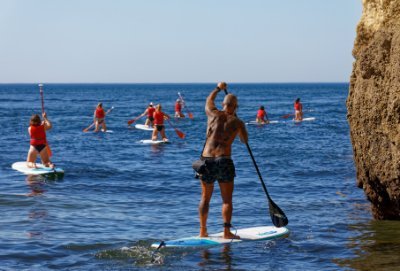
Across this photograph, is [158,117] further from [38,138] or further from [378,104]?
[378,104]

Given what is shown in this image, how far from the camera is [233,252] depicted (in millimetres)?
9750

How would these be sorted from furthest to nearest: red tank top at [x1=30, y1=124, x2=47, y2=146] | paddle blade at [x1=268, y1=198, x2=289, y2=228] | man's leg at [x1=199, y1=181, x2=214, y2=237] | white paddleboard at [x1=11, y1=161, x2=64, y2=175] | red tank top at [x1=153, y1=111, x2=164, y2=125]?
red tank top at [x1=153, y1=111, x2=164, y2=125] → white paddleboard at [x1=11, y1=161, x2=64, y2=175] → red tank top at [x1=30, y1=124, x2=47, y2=146] → paddle blade at [x1=268, y1=198, x2=289, y2=228] → man's leg at [x1=199, y1=181, x2=214, y2=237]

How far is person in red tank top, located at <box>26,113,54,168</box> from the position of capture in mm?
17109

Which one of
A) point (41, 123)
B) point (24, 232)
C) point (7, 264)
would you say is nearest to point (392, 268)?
point (7, 264)

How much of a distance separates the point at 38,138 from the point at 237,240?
862 centimetres

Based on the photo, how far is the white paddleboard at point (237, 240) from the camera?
9.67 meters

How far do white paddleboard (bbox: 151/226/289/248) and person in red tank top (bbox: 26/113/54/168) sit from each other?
26.4 feet

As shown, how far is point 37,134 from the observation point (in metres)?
17.2

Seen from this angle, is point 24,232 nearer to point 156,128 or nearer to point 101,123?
point 156,128

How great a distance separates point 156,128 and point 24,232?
17.8 m

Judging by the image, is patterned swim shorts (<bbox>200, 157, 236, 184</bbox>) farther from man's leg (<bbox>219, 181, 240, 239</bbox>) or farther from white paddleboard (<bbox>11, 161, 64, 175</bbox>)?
white paddleboard (<bbox>11, 161, 64, 175</bbox>)

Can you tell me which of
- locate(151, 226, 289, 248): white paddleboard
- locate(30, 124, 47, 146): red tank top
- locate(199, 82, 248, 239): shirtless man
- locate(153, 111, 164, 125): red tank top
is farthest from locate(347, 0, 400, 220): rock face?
locate(153, 111, 164, 125): red tank top

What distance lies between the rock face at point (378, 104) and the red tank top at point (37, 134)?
28.4ft

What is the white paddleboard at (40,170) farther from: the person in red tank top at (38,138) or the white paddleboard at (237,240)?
the white paddleboard at (237,240)
